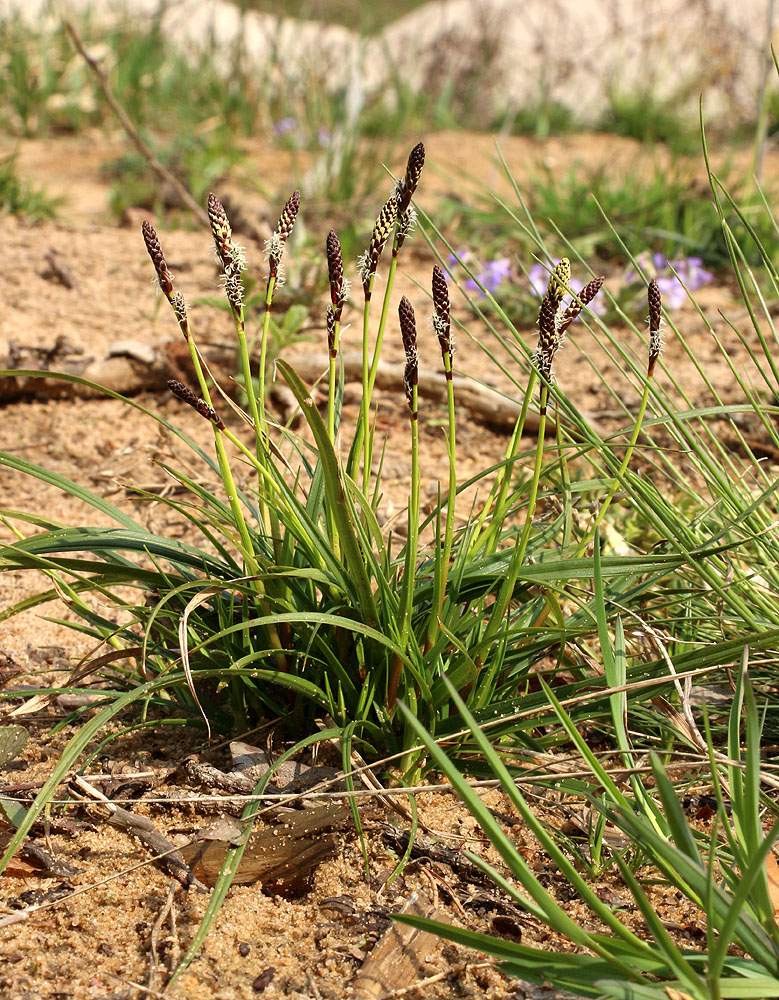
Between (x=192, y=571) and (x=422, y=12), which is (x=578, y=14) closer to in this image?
(x=422, y=12)

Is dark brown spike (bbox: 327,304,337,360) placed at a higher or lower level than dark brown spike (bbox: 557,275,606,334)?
lower

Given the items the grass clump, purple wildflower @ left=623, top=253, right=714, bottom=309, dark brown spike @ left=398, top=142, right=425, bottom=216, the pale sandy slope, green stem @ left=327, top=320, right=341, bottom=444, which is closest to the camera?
the grass clump

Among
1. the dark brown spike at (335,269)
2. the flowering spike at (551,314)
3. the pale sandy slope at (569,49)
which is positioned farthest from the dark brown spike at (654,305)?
the pale sandy slope at (569,49)

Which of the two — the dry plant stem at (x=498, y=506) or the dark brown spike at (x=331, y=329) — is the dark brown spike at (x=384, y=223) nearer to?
the dark brown spike at (x=331, y=329)

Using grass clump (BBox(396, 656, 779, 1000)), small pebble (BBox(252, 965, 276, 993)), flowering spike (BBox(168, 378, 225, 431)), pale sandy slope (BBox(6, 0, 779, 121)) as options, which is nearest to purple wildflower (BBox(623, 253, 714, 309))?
flowering spike (BBox(168, 378, 225, 431))

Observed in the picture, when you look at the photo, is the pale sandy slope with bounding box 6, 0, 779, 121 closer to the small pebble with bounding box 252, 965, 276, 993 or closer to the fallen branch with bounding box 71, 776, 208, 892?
the fallen branch with bounding box 71, 776, 208, 892

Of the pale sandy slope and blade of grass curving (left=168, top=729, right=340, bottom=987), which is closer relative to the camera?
blade of grass curving (left=168, top=729, right=340, bottom=987)

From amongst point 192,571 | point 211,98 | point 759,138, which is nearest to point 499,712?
point 192,571

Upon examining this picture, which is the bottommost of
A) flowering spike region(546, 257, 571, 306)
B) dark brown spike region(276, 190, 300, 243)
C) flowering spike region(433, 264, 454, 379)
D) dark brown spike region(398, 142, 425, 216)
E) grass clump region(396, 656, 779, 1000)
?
grass clump region(396, 656, 779, 1000)

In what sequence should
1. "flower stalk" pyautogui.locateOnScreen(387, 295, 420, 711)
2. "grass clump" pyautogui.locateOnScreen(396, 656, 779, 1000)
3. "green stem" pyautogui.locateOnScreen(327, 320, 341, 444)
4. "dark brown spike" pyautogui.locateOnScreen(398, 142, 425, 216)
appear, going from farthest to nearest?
"green stem" pyautogui.locateOnScreen(327, 320, 341, 444) → "flower stalk" pyautogui.locateOnScreen(387, 295, 420, 711) → "dark brown spike" pyautogui.locateOnScreen(398, 142, 425, 216) → "grass clump" pyautogui.locateOnScreen(396, 656, 779, 1000)

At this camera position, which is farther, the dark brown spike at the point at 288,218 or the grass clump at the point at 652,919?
the dark brown spike at the point at 288,218
